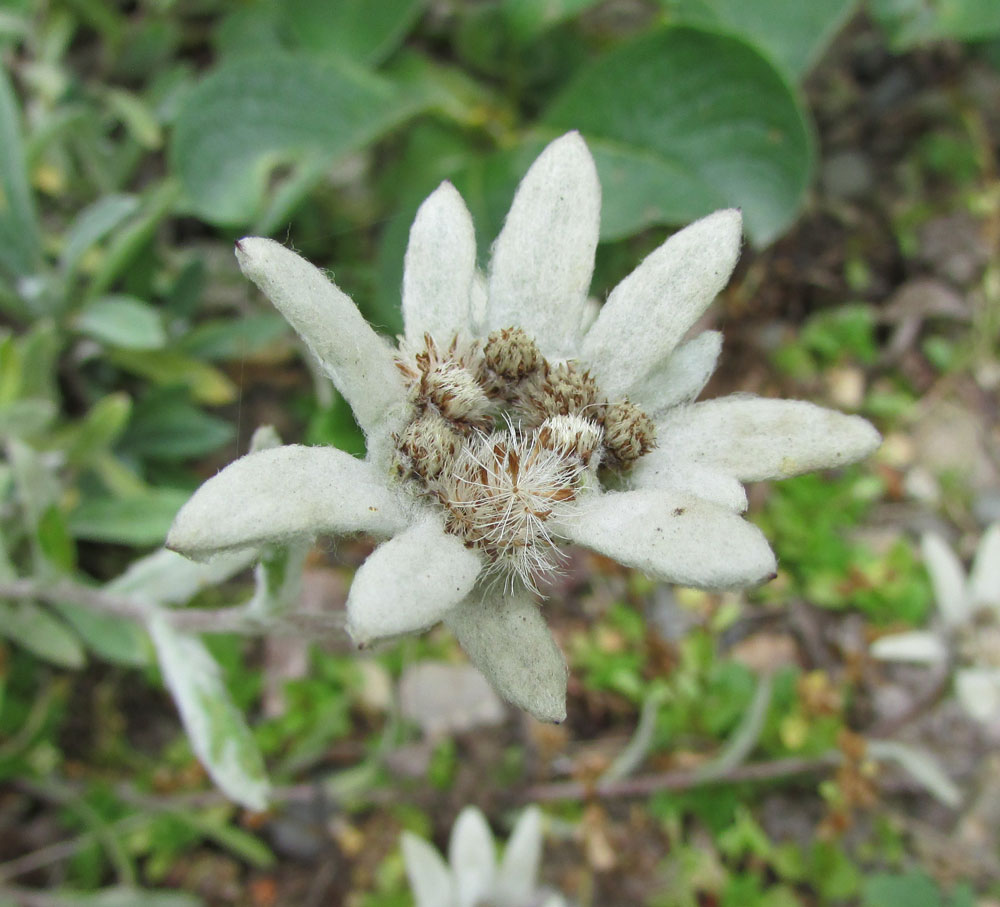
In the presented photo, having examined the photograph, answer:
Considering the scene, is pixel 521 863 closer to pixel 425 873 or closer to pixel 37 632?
pixel 425 873

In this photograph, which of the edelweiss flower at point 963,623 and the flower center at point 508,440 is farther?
the edelweiss flower at point 963,623

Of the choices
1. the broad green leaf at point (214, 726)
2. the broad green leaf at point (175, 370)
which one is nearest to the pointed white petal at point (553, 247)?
the broad green leaf at point (214, 726)

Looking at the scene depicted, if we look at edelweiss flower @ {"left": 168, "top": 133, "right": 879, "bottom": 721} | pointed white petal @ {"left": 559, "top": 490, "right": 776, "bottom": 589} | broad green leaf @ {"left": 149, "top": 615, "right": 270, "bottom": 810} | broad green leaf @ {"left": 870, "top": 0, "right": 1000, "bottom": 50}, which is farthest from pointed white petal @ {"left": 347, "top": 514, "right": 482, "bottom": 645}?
broad green leaf @ {"left": 870, "top": 0, "right": 1000, "bottom": 50}

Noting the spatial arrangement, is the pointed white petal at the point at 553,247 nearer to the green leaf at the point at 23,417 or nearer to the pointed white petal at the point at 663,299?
the pointed white petal at the point at 663,299

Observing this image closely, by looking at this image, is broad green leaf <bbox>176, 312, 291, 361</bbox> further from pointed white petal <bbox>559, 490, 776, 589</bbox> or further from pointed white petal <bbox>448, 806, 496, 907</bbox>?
pointed white petal <bbox>559, 490, 776, 589</bbox>

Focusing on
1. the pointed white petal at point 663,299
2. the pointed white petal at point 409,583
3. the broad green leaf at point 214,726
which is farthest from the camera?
the broad green leaf at point 214,726

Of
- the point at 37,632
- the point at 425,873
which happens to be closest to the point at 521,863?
the point at 425,873
